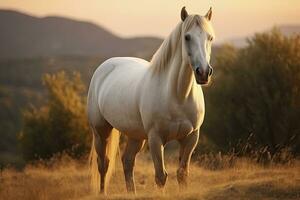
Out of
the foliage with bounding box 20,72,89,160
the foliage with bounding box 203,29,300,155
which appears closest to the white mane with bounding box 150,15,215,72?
the foliage with bounding box 203,29,300,155

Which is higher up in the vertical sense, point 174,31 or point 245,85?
point 174,31

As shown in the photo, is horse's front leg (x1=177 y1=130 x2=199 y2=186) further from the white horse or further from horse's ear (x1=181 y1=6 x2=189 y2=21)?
horse's ear (x1=181 y1=6 x2=189 y2=21)

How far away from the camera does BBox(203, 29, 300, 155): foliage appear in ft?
53.7

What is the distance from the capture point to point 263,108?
650 inches

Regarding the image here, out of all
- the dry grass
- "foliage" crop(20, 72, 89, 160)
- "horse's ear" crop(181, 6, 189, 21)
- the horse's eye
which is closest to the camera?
the horse's eye

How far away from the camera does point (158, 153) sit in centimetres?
646

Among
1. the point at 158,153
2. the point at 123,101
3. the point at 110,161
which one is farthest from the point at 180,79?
the point at 110,161

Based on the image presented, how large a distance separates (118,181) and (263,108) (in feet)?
24.5

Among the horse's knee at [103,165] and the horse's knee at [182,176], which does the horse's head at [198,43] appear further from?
the horse's knee at [103,165]

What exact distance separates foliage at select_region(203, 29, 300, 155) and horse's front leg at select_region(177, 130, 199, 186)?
30.0 ft

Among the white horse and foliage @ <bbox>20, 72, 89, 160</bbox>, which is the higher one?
the white horse

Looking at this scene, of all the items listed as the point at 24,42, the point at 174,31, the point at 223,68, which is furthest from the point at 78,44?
the point at 174,31

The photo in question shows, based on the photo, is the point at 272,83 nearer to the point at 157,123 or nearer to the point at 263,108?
the point at 263,108

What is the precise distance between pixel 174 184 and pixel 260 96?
840 centimetres
